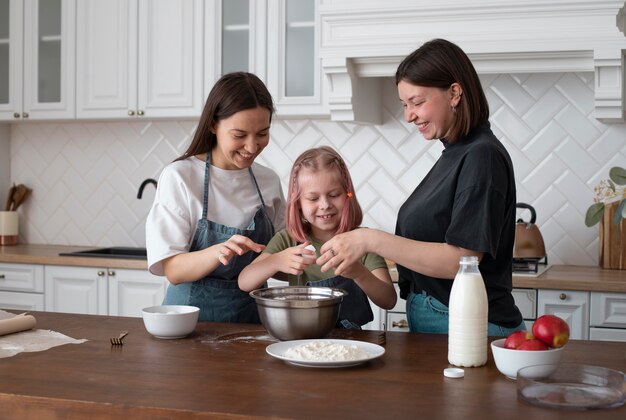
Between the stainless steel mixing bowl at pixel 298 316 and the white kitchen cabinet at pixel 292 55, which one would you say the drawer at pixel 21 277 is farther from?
the stainless steel mixing bowl at pixel 298 316

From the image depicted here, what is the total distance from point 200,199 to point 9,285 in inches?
79.1

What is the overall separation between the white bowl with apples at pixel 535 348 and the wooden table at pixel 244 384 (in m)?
0.04

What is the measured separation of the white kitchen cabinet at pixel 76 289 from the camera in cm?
375

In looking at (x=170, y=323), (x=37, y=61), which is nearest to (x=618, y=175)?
(x=170, y=323)

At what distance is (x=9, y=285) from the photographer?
12.8ft

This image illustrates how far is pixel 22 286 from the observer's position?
389 cm

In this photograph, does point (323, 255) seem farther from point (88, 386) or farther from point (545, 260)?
point (545, 260)

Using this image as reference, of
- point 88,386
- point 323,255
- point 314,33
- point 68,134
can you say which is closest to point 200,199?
point 323,255

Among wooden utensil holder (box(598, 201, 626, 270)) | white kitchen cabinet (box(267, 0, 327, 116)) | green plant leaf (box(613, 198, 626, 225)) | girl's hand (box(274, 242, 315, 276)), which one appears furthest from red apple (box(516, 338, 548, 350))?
white kitchen cabinet (box(267, 0, 327, 116))

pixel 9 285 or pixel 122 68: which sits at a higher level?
pixel 122 68

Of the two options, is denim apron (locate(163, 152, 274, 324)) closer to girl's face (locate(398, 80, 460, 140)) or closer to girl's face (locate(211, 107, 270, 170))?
girl's face (locate(211, 107, 270, 170))

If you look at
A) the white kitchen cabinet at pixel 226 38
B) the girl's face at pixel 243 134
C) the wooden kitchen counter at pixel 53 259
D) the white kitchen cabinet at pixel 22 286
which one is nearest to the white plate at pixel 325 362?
the girl's face at pixel 243 134

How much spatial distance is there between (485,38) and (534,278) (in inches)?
38.4

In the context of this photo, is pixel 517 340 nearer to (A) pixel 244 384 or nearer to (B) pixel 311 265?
(A) pixel 244 384
